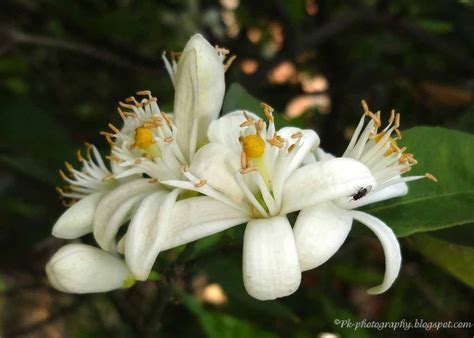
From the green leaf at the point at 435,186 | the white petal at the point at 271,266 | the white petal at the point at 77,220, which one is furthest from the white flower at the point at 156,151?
the green leaf at the point at 435,186

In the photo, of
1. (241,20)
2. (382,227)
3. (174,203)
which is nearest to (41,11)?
(241,20)

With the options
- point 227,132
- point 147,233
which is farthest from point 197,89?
point 147,233

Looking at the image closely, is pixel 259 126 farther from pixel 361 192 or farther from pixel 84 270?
pixel 84 270

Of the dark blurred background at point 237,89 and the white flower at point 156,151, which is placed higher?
the white flower at point 156,151

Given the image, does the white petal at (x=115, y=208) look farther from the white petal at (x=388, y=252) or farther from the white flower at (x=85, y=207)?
the white petal at (x=388, y=252)

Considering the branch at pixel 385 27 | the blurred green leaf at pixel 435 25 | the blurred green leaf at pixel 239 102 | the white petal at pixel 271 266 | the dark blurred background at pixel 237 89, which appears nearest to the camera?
the white petal at pixel 271 266
